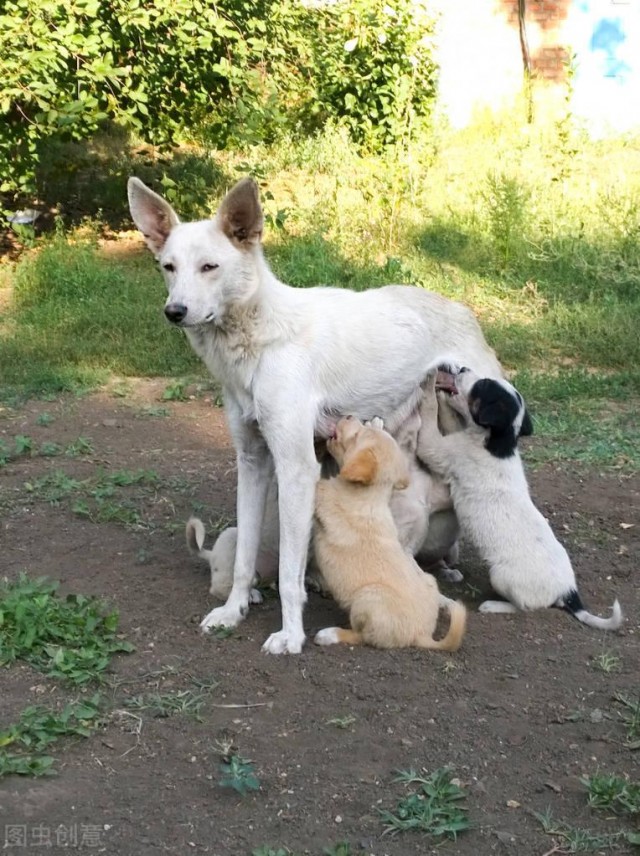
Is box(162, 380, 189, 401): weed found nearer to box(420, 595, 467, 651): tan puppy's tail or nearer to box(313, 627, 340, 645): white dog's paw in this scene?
box(313, 627, 340, 645): white dog's paw

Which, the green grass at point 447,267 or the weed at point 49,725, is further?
the green grass at point 447,267

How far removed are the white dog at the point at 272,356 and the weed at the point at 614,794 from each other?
1.39m

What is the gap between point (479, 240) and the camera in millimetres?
10961

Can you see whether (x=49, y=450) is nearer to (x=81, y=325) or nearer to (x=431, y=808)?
(x=81, y=325)

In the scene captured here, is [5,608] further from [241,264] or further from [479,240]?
[479,240]

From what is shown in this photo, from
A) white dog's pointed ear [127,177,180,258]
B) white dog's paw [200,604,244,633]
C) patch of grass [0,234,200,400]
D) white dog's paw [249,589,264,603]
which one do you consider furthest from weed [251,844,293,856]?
patch of grass [0,234,200,400]

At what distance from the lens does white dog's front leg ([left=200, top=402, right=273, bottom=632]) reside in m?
4.80

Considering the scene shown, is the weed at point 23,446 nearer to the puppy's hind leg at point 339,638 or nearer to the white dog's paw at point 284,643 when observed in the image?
the white dog's paw at point 284,643

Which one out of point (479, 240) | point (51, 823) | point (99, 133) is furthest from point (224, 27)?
point (51, 823)

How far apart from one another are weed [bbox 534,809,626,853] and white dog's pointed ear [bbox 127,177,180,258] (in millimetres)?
2712

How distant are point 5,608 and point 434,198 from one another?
8.48 meters

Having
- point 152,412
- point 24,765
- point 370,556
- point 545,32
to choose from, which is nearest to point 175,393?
point 152,412

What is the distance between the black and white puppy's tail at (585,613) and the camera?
4.72 metres

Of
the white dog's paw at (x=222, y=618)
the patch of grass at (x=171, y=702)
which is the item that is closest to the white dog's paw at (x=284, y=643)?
the white dog's paw at (x=222, y=618)
